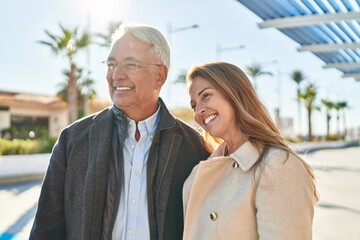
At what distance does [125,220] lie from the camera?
2691 millimetres

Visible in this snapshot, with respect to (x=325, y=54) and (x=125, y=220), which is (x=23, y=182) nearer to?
(x=325, y=54)

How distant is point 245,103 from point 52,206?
4.21ft

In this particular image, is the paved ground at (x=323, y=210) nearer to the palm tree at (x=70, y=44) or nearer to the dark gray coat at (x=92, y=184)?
the dark gray coat at (x=92, y=184)

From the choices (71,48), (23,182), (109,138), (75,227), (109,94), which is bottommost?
(23,182)

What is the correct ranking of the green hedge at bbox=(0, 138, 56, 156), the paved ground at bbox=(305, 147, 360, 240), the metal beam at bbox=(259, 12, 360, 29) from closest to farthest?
the metal beam at bbox=(259, 12, 360, 29) → the paved ground at bbox=(305, 147, 360, 240) → the green hedge at bbox=(0, 138, 56, 156)

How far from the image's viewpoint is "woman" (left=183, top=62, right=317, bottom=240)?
211cm

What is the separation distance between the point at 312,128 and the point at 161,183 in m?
62.6

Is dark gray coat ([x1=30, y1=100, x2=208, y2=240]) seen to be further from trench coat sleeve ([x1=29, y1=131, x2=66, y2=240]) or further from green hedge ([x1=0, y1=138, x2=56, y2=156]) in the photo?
green hedge ([x1=0, y1=138, x2=56, y2=156])

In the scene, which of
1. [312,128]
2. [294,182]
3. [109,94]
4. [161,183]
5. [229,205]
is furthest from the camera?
[312,128]

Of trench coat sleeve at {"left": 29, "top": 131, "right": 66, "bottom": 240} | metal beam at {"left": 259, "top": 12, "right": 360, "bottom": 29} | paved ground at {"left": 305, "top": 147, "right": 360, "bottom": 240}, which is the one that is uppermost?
metal beam at {"left": 259, "top": 12, "right": 360, "bottom": 29}

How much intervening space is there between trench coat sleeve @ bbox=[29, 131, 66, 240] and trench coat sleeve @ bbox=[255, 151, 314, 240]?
1.24 m

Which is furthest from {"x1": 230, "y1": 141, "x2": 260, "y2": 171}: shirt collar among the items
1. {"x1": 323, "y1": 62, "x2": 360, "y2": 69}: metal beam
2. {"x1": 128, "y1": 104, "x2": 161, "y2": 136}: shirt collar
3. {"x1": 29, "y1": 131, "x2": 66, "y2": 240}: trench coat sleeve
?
{"x1": 323, "y1": 62, "x2": 360, "y2": 69}: metal beam

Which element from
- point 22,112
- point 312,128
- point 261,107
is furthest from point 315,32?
point 312,128

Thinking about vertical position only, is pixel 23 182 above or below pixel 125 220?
below
